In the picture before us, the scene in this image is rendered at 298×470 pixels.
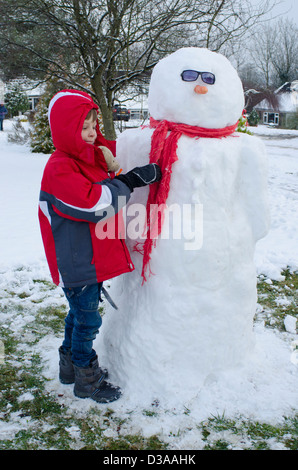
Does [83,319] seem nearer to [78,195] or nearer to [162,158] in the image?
[78,195]

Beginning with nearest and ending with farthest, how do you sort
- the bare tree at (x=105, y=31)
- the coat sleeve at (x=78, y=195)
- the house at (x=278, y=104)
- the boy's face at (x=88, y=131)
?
the coat sleeve at (x=78, y=195) → the boy's face at (x=88, y=131) → the bare tree at (x=105, y=31) → the house at (x=278, y=104)

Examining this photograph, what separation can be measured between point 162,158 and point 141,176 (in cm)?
19

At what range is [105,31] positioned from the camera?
25.3ft

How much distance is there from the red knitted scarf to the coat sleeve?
260 millimetres

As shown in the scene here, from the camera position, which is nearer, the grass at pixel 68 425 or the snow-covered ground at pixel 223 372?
the grass at pixel 68 425

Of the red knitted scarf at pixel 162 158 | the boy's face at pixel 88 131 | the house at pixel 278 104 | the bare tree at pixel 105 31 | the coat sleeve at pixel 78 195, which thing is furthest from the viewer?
the house at pixel 278 104

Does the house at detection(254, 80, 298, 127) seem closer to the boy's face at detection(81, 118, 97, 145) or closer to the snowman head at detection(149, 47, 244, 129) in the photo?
the snowman head at detection(149, 47, 244, 129)

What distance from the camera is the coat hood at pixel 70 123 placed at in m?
1.98

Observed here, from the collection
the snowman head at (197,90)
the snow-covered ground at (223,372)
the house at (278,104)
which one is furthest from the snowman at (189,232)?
the house at (278,104)

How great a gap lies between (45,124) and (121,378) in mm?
10522

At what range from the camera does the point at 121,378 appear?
2391 millimetres

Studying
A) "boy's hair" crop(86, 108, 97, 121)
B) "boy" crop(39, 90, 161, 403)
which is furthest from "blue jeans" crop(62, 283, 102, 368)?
"boy's hair" crop(86, 108, 97, 121)

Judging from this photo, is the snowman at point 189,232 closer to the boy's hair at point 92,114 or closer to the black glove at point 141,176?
the black glove at point 141,176
